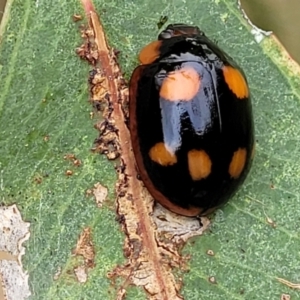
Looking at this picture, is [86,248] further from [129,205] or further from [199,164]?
[199,164]

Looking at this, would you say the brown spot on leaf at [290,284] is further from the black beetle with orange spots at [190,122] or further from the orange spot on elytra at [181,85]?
the orange spot on elytra at [181,85]

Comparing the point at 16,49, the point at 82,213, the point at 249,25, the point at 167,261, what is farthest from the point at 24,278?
the point at 249,25

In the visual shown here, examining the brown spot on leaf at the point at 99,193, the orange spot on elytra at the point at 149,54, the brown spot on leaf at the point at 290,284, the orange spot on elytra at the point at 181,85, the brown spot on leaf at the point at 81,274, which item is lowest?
the brown spot on leaf at the point at 290,284

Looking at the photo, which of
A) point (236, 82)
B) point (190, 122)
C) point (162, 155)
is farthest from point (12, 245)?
point (236, 82)

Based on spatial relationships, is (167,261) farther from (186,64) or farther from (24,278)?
(186,64)

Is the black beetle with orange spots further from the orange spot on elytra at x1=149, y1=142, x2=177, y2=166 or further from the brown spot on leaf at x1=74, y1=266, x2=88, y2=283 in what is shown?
the brown spot on leaf at x1=74, y1=266, x2=88, y2=283

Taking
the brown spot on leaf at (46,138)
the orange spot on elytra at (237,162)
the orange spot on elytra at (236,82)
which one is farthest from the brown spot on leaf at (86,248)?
the orange spot on elytra at (236,82)
